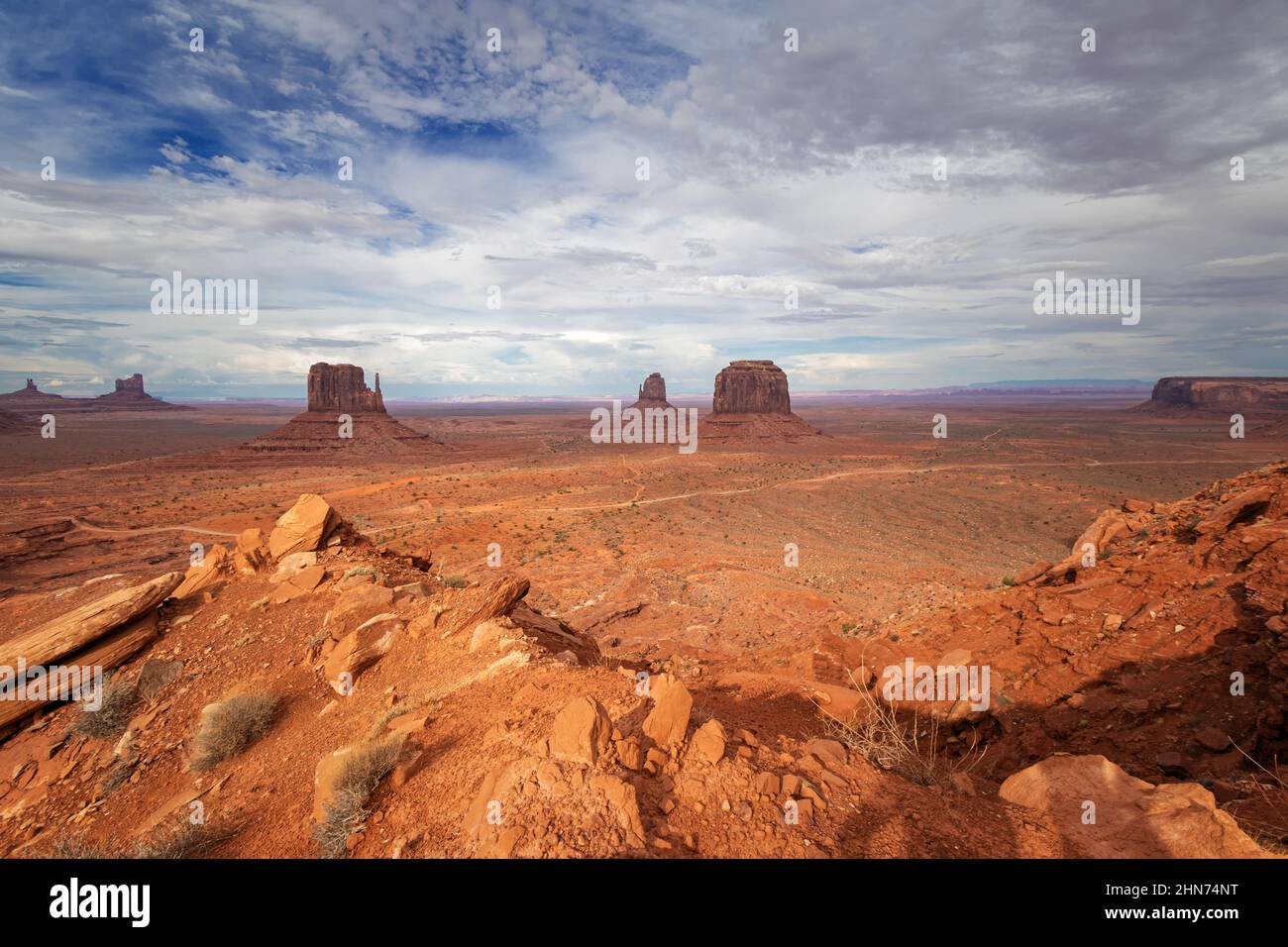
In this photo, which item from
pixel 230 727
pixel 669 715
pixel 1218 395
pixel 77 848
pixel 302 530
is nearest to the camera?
pixel 669 715

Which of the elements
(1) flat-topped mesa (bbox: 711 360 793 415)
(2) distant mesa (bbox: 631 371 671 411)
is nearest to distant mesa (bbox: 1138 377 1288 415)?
(1) flat-topped mesa (bbox: 711 360 793 415)

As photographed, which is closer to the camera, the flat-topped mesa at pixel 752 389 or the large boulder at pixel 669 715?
the large boulder at pixel 669 715

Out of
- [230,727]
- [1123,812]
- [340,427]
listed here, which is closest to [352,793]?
[230,727]

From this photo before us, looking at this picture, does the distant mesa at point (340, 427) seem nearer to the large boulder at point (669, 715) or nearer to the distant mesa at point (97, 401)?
the large boulder at point (669, 715)

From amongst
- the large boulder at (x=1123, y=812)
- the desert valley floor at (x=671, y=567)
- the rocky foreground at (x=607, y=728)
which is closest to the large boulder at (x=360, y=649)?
the rocky foreground at (x=607, y=728)

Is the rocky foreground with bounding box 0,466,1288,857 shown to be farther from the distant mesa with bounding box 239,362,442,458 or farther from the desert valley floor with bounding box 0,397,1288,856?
the distant mesa with bounding box 239,362,442,458

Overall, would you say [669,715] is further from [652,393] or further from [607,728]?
[652,393]

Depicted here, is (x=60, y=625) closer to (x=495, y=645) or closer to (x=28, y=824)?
(x=28, y=824)
